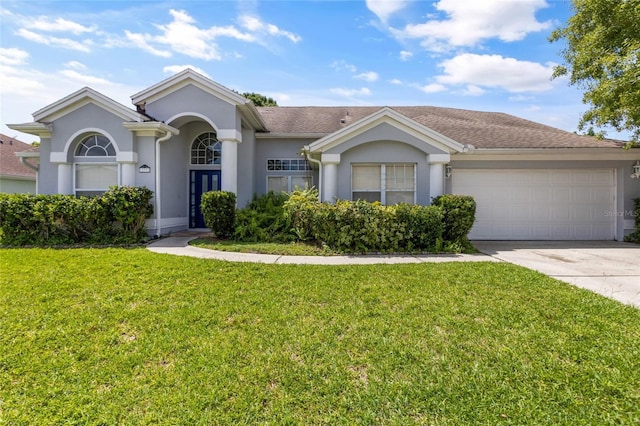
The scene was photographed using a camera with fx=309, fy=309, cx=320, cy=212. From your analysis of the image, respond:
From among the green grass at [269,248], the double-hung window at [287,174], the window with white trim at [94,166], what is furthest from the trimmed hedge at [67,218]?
the double-hung window at [287,174]

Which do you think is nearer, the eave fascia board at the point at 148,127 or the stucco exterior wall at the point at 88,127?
the eave fascia board at the point at 148,127

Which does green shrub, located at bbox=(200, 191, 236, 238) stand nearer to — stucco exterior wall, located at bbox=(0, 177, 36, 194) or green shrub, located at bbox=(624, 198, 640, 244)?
green shrub, located at bbox=(624, 198, 640, 244)

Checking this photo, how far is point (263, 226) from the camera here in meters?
10.7

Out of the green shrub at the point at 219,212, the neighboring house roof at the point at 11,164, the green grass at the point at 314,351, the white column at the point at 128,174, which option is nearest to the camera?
the green grass at the point at 314,351

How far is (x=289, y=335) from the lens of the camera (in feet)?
13.1

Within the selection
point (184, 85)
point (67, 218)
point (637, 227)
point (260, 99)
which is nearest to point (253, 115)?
point (184, 85)

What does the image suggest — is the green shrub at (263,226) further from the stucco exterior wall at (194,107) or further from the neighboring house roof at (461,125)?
the neighboring house roof at (461,125)

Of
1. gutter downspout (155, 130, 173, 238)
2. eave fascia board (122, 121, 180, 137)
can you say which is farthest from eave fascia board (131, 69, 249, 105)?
gutter downspout (155, 130, 173, 238)

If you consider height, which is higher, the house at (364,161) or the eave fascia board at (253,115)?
the eave fascia board at (253,115)

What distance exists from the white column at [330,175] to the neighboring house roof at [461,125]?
9.91 feet

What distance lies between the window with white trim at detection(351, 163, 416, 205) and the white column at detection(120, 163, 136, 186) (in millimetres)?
7629

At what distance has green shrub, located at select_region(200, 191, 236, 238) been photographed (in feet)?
33.2

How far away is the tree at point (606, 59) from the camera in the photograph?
340 inches

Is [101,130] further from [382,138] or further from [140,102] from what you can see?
[382,138]
